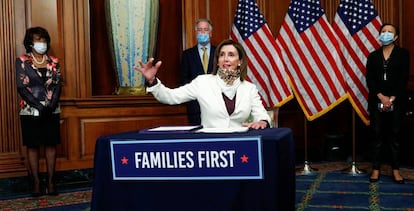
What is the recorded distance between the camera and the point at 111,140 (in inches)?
96.5

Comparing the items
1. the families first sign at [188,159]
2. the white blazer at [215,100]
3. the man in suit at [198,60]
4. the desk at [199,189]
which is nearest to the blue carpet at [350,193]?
the white blazer at [215,100]

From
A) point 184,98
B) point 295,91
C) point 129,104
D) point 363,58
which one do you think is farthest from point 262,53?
point 184,98

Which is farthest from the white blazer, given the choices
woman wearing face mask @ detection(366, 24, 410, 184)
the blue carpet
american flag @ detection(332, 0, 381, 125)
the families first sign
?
american flag @ detection(332, 0, 381, 125)

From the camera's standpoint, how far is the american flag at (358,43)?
223 inches

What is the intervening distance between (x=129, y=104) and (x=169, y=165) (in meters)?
3.45

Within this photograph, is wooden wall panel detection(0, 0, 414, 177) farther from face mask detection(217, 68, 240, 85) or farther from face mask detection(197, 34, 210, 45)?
face mask detection(217, 68, 240, 85)

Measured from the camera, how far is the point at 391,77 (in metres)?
5.14

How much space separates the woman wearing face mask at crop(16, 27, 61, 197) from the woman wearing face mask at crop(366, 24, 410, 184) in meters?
3.19

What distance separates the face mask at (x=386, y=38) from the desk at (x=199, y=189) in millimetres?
3063

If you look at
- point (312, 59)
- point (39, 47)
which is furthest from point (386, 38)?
point (39, 47)

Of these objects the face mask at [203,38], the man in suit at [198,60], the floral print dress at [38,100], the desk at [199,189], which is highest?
the face mask at [203,38]

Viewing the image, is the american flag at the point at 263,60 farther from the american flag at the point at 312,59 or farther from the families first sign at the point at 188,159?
the families first sign at the point at 188,159

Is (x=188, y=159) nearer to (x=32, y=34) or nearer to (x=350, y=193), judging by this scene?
(x=350, y=193)

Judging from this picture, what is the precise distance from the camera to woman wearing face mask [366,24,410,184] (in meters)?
5.13
